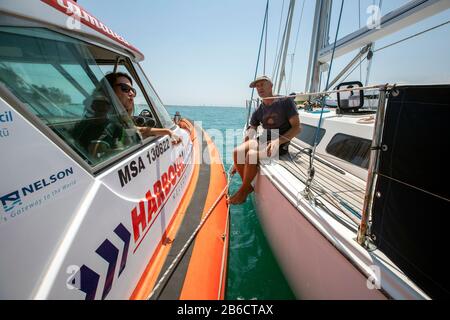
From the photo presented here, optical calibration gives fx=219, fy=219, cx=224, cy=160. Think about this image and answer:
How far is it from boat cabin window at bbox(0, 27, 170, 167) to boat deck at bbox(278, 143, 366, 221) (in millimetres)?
1785

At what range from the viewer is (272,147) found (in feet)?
10.8

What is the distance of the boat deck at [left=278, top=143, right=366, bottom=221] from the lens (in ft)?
6.09

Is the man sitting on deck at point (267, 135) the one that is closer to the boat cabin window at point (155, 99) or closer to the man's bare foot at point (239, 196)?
the man's bare foot at point (239, 196)

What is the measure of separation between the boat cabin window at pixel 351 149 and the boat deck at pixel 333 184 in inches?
8.6

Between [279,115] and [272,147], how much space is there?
19.7 inches

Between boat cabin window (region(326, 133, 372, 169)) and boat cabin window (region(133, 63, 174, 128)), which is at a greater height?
boat cabin window (region(133, 63, 174, 128))

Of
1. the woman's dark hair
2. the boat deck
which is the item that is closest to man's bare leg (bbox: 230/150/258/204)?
the boat deck

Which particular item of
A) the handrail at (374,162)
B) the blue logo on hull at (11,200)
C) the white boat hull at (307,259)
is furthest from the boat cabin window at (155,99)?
the handrail at (374,162)

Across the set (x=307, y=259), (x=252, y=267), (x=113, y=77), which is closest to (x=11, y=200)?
(x=113, y=77)

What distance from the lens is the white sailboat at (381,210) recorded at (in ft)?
3.25

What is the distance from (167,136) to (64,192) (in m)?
1.66

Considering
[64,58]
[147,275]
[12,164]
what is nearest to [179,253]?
[147,275]

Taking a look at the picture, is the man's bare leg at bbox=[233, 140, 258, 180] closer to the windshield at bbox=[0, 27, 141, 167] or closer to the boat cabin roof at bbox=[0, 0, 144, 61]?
the windshield at bbox=[0, 27, 141, 167]

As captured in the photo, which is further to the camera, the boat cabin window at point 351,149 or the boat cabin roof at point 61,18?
the boat cabin window at point 351,149
